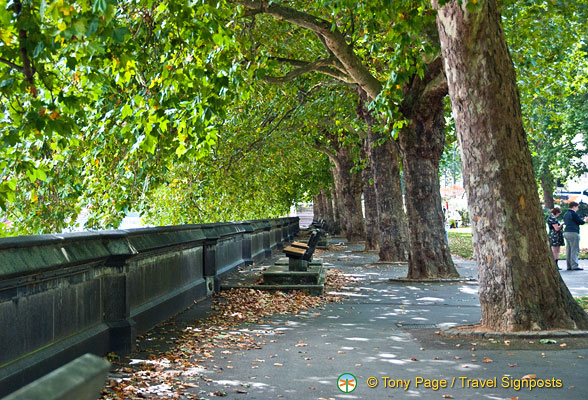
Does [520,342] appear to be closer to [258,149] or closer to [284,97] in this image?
[284,97]

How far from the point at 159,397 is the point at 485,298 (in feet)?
14.2

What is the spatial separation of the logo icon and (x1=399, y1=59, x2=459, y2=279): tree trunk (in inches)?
360

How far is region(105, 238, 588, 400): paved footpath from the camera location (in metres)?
5.50

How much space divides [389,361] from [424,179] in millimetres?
8694

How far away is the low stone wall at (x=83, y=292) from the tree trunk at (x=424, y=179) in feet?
18.6

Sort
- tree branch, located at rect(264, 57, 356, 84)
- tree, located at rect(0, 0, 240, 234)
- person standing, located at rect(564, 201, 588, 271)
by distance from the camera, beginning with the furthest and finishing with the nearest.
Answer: person standing, located at rect(564, 201, 588, 271) < tree branch, located at rect(264, 57, 356, 84) < tree, located at rect(0, 0, 240, 234)

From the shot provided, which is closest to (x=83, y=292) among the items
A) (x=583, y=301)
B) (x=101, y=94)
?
(x=101, y=94)

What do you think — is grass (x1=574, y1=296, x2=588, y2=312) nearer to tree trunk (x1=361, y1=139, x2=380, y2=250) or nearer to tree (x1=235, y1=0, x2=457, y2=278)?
tree (x1=235, y1=0, x2=457, y2=278)

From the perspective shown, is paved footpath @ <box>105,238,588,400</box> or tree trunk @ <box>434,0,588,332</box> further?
tree trunk @ <box>434,0,588,332</box>

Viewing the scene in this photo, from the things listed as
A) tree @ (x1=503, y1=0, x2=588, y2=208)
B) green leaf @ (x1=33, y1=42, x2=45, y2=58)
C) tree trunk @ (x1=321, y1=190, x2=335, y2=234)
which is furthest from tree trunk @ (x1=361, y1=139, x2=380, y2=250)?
tree trunk @ (x1=321, y1=190, x2=335, y2=234)

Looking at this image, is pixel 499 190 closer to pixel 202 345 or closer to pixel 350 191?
pixel 202 345

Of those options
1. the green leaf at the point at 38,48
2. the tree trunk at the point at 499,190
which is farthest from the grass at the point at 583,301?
the green leaf at the point at 38,48

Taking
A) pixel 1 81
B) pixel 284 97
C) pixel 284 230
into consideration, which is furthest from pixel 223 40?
pixel 284 230

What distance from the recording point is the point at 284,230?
3634 centimetres
